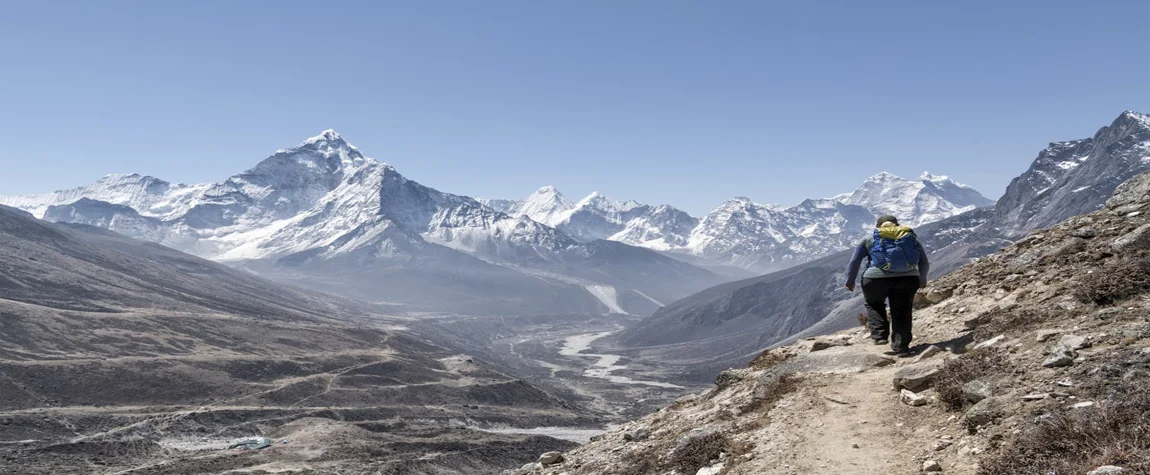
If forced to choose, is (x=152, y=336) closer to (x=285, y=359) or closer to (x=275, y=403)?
(x=285, y=359)

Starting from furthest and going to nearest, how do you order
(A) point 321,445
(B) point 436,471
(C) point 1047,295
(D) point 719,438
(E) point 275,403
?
1. (E) point 275,403
2. (A) point 321,445
3. (B) point 436,471
4. (C) point 1047,295
5. (D) point 719,438

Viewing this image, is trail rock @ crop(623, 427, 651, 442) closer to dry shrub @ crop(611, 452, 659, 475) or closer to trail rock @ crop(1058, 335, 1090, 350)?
dry shrub @ crop(611, 452, 659, 475)

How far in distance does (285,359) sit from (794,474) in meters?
188

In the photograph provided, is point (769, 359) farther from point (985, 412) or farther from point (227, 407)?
point (227, 407)

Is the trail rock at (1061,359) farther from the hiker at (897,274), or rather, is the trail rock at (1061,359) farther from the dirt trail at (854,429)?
the hiker at (897,274)

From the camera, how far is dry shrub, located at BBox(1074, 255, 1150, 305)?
13.3 meters

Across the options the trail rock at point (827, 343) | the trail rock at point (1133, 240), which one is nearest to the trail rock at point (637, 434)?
the trail rock at point (827, 343)

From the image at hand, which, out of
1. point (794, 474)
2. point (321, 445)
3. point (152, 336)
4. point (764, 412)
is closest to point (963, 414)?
point (794, 474)

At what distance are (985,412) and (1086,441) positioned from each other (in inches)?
81.2

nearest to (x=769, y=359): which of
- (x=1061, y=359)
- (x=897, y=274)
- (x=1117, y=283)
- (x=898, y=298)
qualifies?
(x=898, y=298)

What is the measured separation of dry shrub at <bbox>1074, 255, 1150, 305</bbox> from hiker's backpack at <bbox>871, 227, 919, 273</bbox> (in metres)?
3.04

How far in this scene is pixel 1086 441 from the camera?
8297mm

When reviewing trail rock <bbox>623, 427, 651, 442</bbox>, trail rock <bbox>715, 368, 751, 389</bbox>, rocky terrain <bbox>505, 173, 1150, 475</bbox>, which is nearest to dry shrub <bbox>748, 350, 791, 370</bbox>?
rocky terrain <bbox>505, 173, 1150, 475</bbox>

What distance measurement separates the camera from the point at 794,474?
35.6 feet
